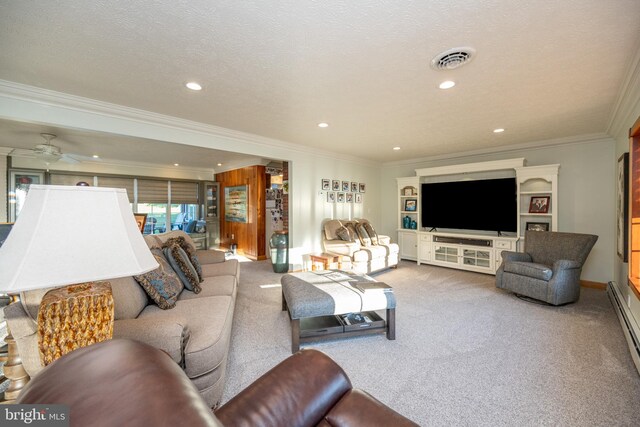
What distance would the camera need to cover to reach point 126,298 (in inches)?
68.5

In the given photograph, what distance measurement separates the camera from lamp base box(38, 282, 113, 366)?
982mm

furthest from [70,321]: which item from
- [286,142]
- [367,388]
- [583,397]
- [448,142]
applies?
[448,142]

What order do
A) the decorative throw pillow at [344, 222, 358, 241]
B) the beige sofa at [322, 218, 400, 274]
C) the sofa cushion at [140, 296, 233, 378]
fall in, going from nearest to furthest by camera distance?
the sofa cushion at [140, 296, 233, 378], the beige sofa at [322, 218, 400, 274], the decorative throw pillow at [344, 222, 358, 241]

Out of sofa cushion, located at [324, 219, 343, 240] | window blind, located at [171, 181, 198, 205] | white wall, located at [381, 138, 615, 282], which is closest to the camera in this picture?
white wall, located at [381, 138, 615, 282]

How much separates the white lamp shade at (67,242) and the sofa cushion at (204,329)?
0.75 m

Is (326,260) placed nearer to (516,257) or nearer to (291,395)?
(516,257)

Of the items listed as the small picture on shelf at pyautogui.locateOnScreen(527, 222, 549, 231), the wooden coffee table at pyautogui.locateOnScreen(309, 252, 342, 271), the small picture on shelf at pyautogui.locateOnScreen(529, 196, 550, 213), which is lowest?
the wooden coffee table at pyautogui.locateOnScreen(309, 252, 342, 271)

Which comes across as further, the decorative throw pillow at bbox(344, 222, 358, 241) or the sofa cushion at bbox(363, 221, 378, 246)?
the sofa cushion at bbox(363, 221, 378, 246)

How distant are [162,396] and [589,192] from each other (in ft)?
18.6

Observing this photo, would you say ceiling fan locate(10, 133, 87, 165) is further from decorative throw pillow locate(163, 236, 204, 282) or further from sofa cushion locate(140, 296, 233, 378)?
sofa cushion locate(140, 296, 233, 378)

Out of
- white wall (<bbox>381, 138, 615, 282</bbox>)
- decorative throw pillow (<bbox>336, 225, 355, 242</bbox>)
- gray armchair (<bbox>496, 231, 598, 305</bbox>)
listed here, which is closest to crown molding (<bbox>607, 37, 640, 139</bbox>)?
white wall (<bbox>381, 138, 615, 282</bbox>)

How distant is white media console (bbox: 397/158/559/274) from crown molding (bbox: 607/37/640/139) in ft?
3.23

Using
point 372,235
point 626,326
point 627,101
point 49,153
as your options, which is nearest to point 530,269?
point 626,326

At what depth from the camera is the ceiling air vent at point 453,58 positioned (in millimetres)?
1866
